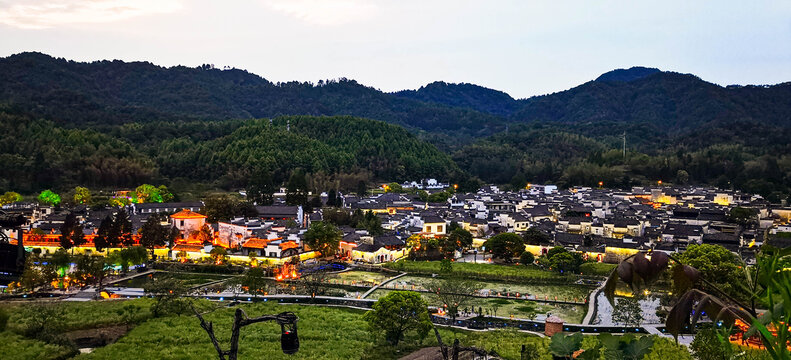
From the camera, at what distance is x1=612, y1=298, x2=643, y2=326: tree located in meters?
19.9

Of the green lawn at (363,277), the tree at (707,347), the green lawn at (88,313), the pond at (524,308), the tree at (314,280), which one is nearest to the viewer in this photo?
the tree at (707,347)

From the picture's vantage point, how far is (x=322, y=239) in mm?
32562

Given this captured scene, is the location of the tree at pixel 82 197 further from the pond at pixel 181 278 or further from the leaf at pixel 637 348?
the leaf at pixel 637 348

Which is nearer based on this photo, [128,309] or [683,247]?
[128,309]

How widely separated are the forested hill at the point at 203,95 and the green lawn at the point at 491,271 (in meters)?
84.1

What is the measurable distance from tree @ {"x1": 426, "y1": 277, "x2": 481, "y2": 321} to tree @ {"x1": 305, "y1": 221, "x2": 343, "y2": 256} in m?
7.69

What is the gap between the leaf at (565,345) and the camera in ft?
11.2

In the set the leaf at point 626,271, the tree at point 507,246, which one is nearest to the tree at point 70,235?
the tree at point 507,246

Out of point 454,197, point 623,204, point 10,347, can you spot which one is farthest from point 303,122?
point 10,347

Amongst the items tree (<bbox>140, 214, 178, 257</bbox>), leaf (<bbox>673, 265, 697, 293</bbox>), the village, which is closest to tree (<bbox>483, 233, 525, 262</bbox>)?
the village

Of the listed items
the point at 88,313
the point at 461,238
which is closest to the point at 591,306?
the point at 461,238

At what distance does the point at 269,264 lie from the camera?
3078 cm

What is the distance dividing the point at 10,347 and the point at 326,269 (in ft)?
51.9

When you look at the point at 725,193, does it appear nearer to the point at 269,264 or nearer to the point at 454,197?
the point at 454,197
